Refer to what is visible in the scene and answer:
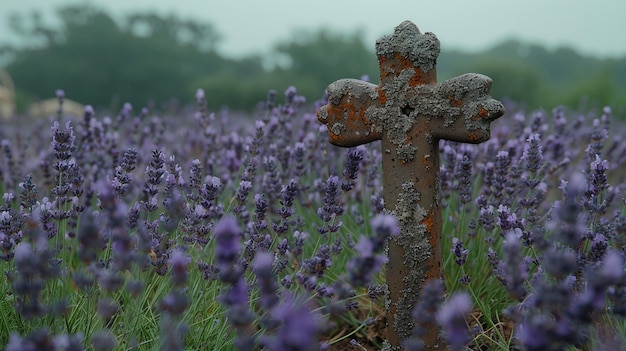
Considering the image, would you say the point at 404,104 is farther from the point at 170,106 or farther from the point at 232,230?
the point at 170,106

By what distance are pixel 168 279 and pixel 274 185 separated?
852mm

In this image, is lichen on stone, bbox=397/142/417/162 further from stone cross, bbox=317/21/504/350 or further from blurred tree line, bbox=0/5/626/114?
blurred tree line, bbox=0/5/626/114

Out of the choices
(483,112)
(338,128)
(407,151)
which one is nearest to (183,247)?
(338,128)

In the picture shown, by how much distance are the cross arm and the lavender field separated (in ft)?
0.28

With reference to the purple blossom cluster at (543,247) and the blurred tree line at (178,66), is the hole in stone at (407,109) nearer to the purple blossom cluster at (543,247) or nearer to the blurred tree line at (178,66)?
Answer: the purple blossom cluster at (543,247)

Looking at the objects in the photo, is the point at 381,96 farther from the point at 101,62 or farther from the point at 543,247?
the point at 101,62

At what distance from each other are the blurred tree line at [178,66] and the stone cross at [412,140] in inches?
693

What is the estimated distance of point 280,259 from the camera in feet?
7.75

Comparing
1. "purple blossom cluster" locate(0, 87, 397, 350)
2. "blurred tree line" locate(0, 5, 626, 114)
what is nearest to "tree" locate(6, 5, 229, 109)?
"blurred tree line" locate(0, 5, 626, 114)

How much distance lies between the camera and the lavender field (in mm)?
1298

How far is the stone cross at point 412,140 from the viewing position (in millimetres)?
2223

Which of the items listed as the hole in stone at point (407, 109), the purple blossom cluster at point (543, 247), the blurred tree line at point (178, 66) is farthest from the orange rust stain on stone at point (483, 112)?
the blurred tree line at point (178, 66)

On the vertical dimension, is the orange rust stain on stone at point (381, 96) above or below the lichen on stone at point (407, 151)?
above

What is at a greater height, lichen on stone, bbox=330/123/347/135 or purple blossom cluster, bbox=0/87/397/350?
lichen on stone, bbox=330/123/347/135
